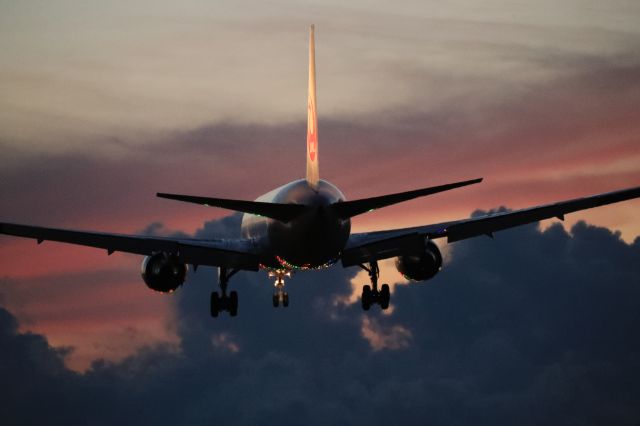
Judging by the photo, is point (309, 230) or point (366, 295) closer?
point (309, 230)

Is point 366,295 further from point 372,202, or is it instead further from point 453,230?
point 372,202

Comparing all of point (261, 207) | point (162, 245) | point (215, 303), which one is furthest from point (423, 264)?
point (261, 207)

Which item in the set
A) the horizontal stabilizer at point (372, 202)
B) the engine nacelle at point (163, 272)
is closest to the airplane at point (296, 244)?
the engine nacelle at point (163, 272)

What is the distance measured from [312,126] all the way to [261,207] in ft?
39.4

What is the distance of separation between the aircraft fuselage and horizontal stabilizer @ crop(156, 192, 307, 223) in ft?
1.07

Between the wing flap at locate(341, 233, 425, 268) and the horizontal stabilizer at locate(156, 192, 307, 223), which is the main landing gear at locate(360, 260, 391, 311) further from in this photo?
the horizontal stabilizer at locate(156, 192, 307, 223)

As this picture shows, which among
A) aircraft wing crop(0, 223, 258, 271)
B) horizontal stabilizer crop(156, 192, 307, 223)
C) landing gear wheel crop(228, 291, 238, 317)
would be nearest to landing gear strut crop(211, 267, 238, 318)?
landing gear wheel crop(228, 291, 238, 317)

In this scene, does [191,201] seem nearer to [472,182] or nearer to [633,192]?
[472,182]

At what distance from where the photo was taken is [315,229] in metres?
44.8

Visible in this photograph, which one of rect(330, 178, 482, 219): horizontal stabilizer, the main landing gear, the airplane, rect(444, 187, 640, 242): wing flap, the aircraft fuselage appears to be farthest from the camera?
the main landing gear

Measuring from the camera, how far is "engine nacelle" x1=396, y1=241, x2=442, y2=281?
5672 centimetres

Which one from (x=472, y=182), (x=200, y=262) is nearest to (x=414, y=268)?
(x=200, y=262)

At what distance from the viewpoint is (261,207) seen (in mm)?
44562

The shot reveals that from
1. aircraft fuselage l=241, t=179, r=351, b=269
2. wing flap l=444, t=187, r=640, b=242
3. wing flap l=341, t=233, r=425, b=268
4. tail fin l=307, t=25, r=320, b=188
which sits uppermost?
tail fin l=307, t=25, r=320, b=188
